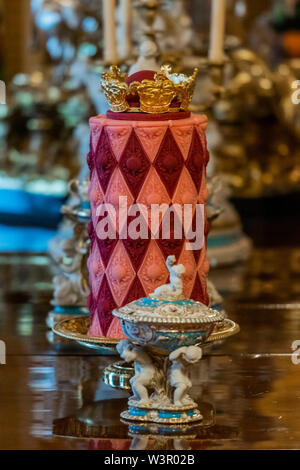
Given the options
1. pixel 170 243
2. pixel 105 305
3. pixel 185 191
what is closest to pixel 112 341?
pixel 105 305

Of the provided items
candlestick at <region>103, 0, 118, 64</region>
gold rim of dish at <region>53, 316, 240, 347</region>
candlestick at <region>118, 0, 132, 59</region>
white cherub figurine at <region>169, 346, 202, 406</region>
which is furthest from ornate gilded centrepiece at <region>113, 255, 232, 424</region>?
candlestick at <region>118, 0, 132, 59</region>

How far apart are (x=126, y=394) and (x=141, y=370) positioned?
0.26 meters

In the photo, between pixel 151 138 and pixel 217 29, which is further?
pixel 217 29

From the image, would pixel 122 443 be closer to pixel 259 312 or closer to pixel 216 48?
pixel 259 312

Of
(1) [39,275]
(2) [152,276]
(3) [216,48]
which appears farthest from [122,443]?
(1) [39,275]

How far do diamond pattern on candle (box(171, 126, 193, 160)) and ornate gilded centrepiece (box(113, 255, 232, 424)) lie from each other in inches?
11.8

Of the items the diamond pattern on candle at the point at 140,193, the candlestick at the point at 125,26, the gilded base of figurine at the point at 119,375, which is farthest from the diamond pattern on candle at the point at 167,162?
the candlestick at the point at 125,26

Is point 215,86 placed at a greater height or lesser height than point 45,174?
greater

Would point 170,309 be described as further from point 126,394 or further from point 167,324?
point 126,394

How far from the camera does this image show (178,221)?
2.58 m

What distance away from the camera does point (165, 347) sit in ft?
7.57
